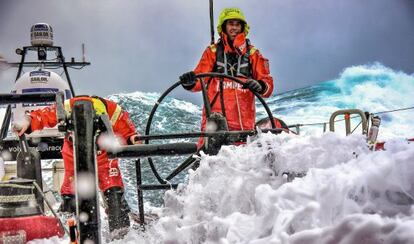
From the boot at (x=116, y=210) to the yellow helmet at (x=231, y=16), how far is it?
1.66m

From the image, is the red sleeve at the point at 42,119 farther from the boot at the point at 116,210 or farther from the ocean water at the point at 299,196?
the ocean water at the point at 299,196

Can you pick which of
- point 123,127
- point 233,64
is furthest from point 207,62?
point 123,127

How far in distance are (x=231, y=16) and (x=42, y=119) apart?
1850mm

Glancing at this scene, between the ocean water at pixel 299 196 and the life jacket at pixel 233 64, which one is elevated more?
the life jacket at pixel 233 64

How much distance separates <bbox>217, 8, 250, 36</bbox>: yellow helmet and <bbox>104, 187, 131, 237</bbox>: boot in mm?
1663

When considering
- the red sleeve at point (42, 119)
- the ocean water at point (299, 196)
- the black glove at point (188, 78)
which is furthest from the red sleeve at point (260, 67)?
the ocean water at point (299, 196)

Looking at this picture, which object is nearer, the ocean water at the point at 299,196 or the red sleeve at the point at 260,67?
the ocean water at the point at 299,196

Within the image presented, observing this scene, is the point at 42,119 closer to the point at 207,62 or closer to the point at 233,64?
the point at 207,62

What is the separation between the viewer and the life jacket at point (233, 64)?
4.64m

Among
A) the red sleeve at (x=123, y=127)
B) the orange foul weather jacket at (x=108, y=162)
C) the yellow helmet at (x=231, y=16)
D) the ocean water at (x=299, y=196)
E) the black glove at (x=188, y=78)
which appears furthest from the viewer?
the yellow helmet at (x=231, y=16)

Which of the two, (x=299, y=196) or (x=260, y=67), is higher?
(x=260, y=67)

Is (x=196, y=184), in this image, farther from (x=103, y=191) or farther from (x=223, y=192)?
(x=103, y=191)

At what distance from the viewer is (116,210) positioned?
163 inches

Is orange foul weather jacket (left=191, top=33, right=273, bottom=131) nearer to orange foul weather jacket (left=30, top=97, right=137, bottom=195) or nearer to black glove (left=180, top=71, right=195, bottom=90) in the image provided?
orange foul weather jacket (left=30, top=97, right=137, bottom=195)
